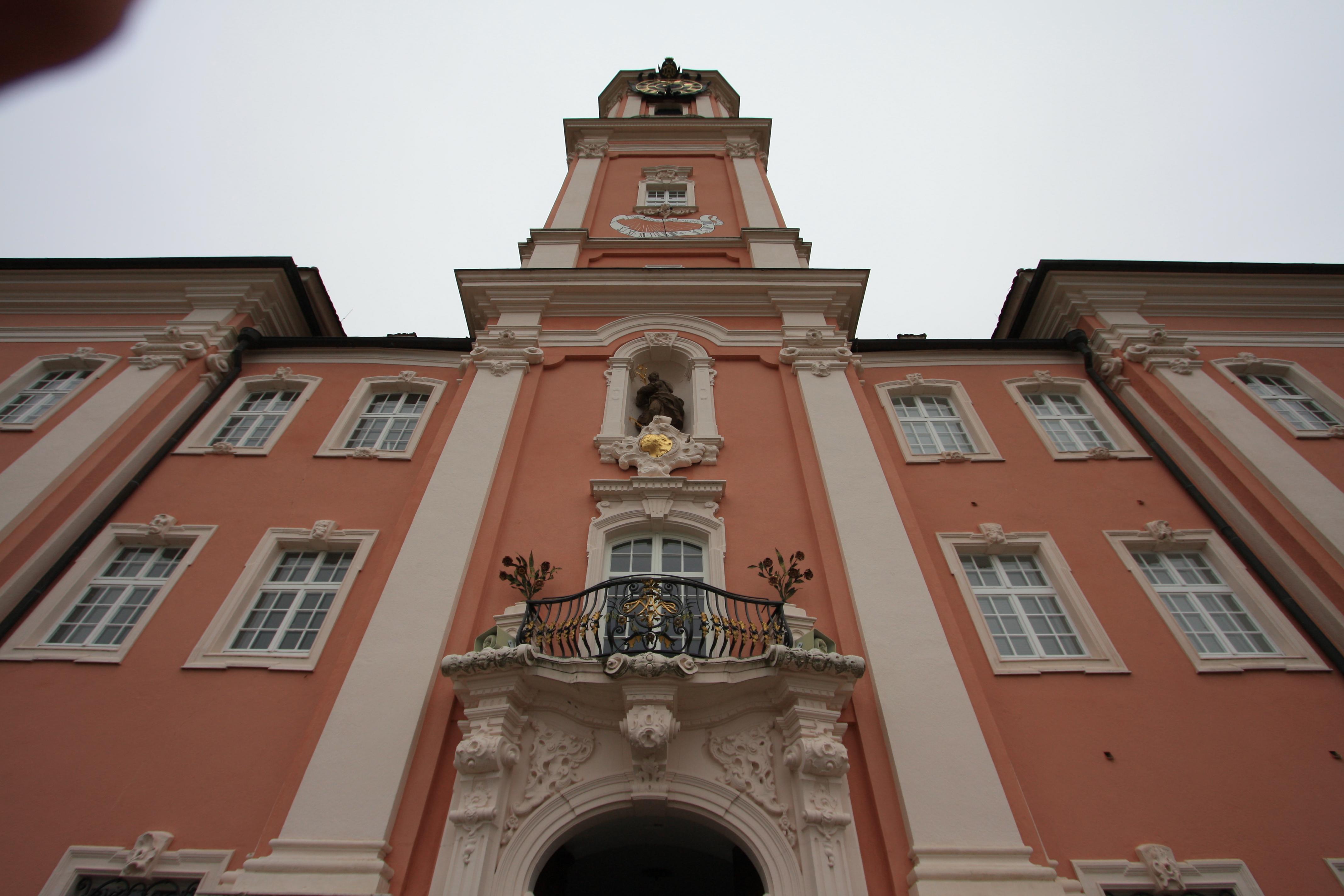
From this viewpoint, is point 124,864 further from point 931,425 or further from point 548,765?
point 931,425

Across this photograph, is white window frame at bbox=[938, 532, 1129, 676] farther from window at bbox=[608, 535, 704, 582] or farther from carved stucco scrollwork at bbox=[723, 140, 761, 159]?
carved stucco scrollwork at bbox=[723, 140, 761, 159]

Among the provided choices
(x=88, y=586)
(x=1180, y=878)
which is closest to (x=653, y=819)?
(x=1180, y=878)

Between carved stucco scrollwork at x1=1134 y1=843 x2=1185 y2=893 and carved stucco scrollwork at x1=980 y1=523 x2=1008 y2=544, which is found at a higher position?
carved stucco scrollwork at x1=980 y1=523 x2=1008 y2=544

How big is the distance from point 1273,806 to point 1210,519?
16.6 feet

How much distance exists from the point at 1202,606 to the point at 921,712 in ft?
17.3

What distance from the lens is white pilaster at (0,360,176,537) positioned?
481 inches

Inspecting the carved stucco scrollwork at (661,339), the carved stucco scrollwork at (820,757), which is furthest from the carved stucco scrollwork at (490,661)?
the carved stucco scrollwork at (661,339)

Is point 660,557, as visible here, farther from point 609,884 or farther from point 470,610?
point 609,884

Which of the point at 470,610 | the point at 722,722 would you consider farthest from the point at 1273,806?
the point at 470,610

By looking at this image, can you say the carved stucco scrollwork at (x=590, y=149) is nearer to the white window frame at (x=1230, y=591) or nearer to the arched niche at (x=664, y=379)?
the arched niche at (x=664, y=379)

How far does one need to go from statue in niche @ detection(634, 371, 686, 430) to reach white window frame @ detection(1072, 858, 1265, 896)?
8969 mm

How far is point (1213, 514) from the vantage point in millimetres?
12703

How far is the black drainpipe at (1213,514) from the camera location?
10781mm

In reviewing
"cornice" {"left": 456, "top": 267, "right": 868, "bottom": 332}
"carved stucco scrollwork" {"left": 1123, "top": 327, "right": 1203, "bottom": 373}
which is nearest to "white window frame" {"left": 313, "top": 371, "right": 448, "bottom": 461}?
"cornice" {"left": 456, "top": 267, "right": 868, "bottom": 332}
